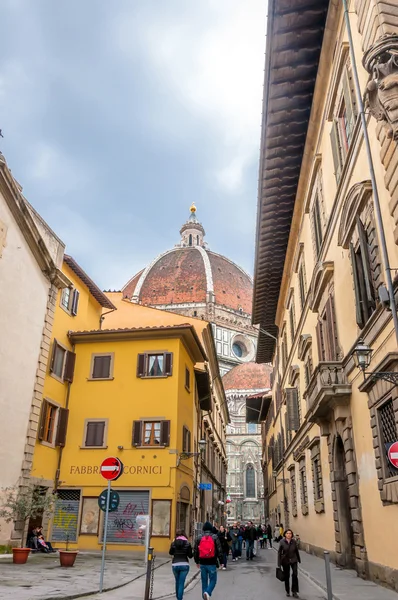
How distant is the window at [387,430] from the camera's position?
10.1 meters

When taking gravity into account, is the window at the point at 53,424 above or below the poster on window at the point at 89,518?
above

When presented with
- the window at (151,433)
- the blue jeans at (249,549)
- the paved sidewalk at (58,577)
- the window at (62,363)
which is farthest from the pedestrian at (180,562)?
the window at (62,363)

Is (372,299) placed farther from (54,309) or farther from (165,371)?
(54,309)

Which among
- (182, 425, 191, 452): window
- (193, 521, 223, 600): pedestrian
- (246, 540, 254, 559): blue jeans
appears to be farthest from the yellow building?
(182, 425, 191, 452): window

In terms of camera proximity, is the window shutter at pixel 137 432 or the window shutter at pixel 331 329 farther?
the window shutter at pixel 137 432

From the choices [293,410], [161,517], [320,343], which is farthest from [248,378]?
[320,343]

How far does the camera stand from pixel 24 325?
2070 cm

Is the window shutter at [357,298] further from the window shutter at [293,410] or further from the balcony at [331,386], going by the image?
the window shutter at [293,410]

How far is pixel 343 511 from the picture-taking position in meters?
14.7

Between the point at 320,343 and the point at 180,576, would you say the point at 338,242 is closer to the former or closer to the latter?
Result: the point at 320,343

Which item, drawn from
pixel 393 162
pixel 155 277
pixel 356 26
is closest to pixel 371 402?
pixel 393 162

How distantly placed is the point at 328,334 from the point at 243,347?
92.4 meters

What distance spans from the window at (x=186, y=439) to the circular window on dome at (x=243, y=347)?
80733mm

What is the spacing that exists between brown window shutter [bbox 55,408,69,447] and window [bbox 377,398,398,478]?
1610 centimetres
